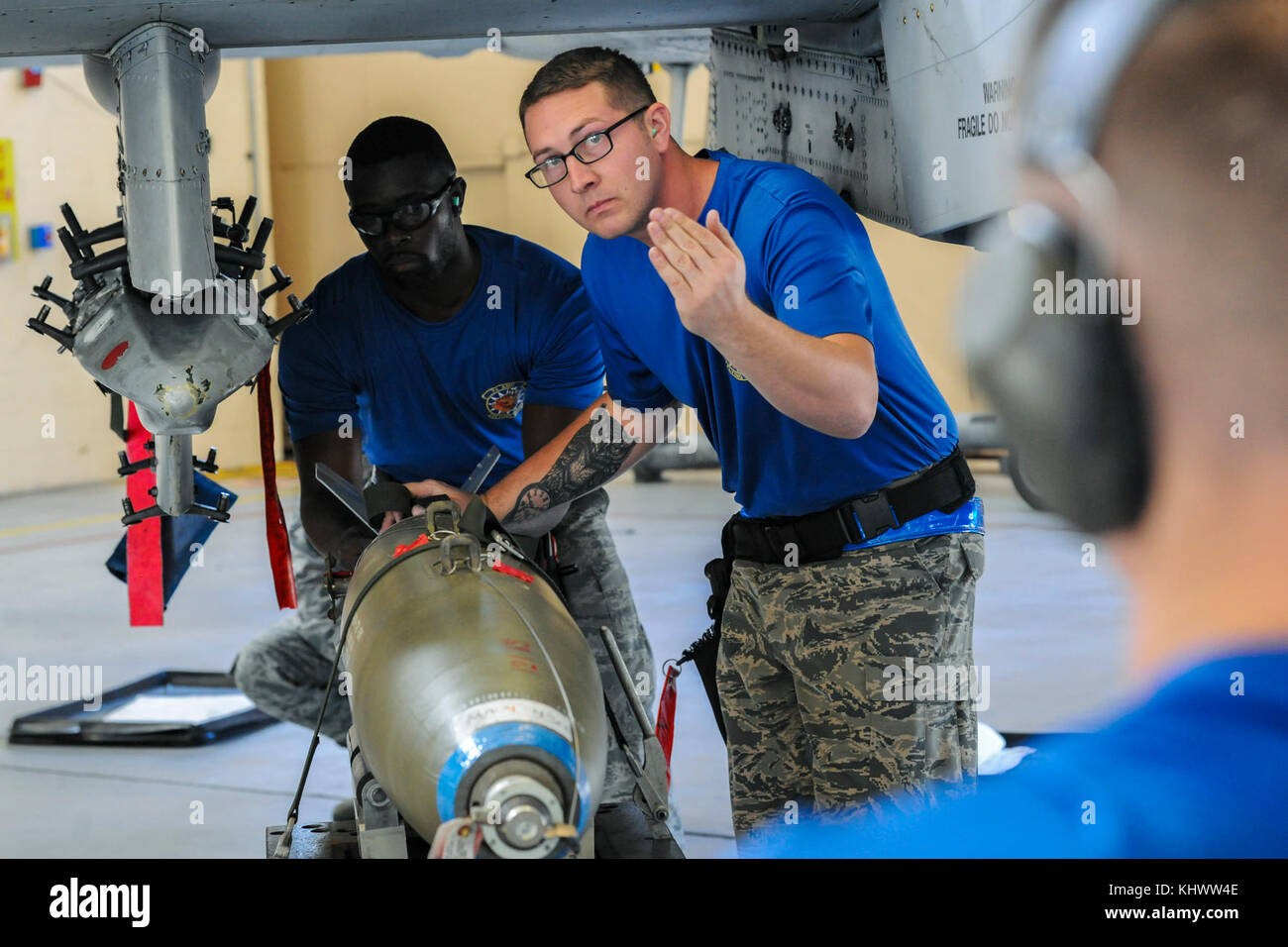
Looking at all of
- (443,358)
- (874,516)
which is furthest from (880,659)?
(443,358)

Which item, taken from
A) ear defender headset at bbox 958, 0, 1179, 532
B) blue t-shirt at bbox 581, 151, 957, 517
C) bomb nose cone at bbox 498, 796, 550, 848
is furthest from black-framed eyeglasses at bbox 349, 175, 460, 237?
ear defender headset at bbox 958, 0, 1179, 532

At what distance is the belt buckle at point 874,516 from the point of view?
108 inches

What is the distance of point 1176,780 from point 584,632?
3526mm

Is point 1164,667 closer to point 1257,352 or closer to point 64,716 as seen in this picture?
point 1257,352

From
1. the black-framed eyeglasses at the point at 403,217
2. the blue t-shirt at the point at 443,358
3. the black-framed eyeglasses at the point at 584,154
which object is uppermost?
the black-framed eyeglasses at the point at 403,217

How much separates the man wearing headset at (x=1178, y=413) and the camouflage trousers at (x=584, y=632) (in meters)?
3.03

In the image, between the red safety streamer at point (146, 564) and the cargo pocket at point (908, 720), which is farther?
the red safety streamer at point (146, 564)

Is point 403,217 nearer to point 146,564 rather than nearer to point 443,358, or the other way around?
point 443,358

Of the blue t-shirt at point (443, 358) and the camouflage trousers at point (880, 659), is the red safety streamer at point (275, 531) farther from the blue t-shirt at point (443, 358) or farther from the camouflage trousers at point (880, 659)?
the camouflage trousers at point (880, 659)

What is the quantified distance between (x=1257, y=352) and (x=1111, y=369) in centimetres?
7

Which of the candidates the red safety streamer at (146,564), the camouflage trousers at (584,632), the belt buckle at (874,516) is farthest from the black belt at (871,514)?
the red safety streamer at (146,564)

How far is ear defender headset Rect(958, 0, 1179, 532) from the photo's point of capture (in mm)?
650

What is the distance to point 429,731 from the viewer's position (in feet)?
6.22

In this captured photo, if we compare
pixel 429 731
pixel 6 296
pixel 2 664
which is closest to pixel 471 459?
pixel 429 731
